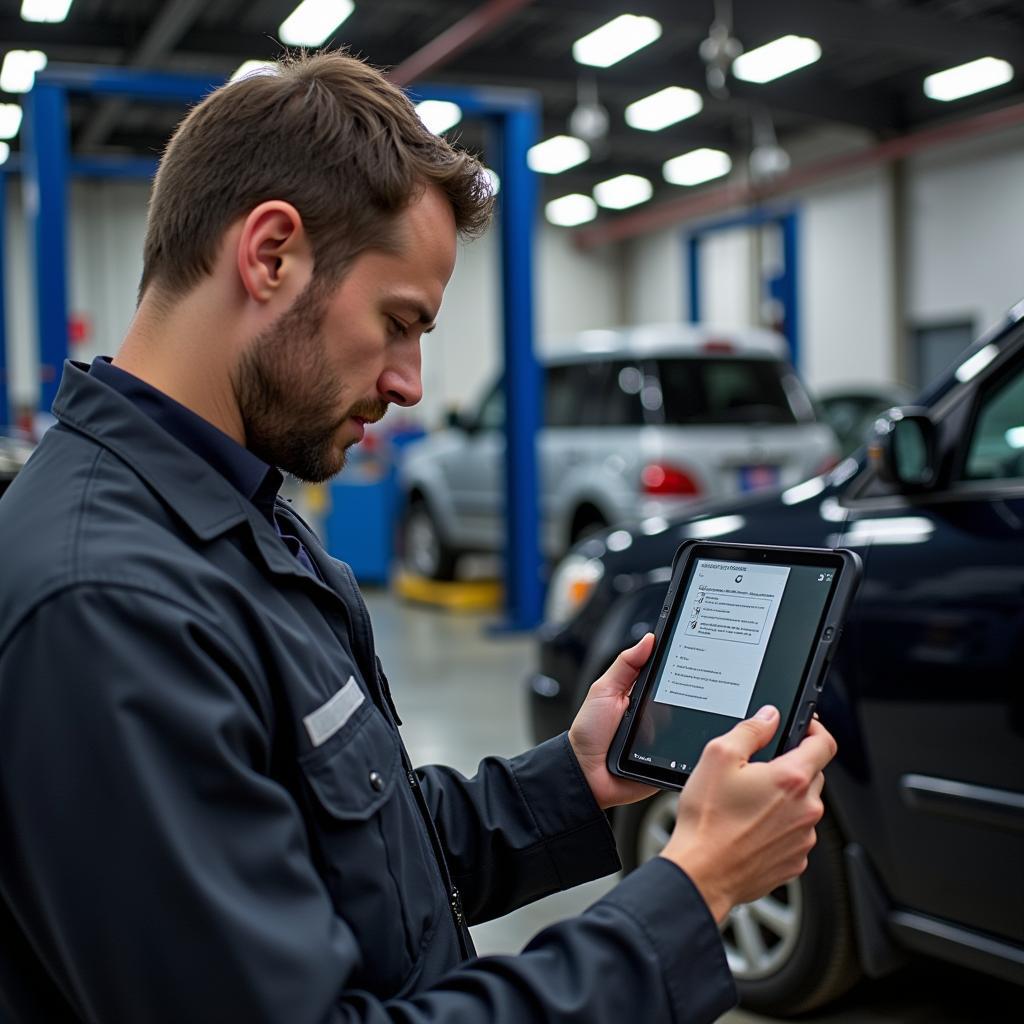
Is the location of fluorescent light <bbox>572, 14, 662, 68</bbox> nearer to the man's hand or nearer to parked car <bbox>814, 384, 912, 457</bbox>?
parked car <bbox>814, 384, 912, 457</bbox>

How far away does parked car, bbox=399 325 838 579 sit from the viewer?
738 centimetres

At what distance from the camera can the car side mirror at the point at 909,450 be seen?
2.50m

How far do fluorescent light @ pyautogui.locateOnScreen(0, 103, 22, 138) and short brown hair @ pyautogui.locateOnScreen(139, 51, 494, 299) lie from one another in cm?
1204

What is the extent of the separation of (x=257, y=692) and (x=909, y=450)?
1.86 metres

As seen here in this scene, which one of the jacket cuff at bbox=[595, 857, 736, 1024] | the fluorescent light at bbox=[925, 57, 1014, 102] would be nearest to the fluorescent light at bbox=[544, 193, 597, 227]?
the fluorescent light at bbox=[925, 57, 1014, 102]

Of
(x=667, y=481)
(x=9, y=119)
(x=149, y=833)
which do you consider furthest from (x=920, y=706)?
(x=9, y=119)

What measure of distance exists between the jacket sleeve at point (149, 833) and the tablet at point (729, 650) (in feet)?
1.65

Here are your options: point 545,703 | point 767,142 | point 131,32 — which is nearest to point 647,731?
point 545,703

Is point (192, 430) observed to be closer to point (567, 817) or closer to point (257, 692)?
point (257, 692)

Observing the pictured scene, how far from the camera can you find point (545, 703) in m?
3.39

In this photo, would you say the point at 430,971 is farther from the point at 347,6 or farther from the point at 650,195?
the point at 650,195

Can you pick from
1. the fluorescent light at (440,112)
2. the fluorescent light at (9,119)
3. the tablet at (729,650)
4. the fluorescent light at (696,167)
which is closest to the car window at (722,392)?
the fluorescent light at (440,112)

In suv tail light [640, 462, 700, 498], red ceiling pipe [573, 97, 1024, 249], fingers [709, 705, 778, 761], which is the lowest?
fingers [709, 705, 778, 761]

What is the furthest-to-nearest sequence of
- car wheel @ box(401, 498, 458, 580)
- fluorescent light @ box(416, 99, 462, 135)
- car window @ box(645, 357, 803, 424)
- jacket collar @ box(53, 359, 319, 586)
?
1. car wheel @ box(401, 498, 458, 580)
2. car window @ box(645, 357, 803, 424)
3. fluorescent light @ box(416, 99, 462, 135)
4. jacket collar @ box(53, 359, 319, 586)
